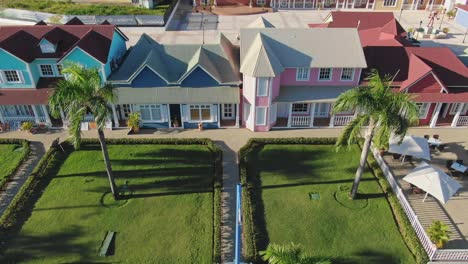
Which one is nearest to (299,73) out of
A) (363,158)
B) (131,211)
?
(363,158)

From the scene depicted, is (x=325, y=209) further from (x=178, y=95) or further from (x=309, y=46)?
(x=178, y=95)

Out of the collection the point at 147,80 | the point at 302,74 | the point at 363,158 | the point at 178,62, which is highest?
the point at 178,62

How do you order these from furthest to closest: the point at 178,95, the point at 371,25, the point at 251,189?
1. the point at 371,25
2. the point at 178,95
3. the point at 251,189

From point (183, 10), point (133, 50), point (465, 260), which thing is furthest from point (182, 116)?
point (183, 10)

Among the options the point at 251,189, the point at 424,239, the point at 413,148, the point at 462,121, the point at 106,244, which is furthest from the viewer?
the point at 462,121

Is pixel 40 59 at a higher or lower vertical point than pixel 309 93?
higher

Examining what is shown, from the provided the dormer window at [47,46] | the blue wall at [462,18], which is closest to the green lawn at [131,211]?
the dormer window at [47,46]

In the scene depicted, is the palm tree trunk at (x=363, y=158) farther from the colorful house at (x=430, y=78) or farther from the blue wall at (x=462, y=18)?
the blue wall at (x=462, y=18)
